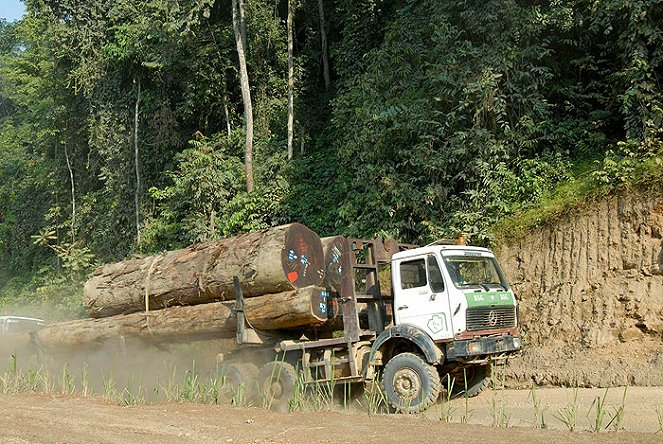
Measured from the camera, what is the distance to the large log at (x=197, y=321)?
11312 mm

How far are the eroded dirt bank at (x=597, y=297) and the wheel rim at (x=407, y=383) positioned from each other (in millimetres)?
3688

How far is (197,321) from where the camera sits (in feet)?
41.5

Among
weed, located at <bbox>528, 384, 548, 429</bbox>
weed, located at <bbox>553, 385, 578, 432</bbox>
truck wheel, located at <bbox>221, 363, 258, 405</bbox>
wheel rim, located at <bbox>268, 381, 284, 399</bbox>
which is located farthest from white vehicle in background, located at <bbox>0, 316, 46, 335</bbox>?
weed, located at <bbox>553, 385, 578, 432</bbox>

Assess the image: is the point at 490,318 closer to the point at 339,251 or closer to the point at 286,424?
the point at 339,251

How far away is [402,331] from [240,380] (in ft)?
10.4

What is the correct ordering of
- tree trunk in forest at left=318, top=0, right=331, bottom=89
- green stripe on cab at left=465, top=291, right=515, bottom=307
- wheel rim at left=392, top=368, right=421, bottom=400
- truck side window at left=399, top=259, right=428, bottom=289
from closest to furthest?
wheel rim at left=392, top=368, right=421, bottom=400, green stripe on cab at left=465, top=291, right=515, bottom=307, truck side window at left=399, top=259, right=428, bottom=289, tree trunk in forest at left=318, top=0, right=331, bottom=89

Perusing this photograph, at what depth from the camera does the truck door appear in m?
10.2

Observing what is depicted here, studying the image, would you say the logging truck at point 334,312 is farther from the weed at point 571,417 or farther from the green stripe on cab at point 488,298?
the weed at point 571,417

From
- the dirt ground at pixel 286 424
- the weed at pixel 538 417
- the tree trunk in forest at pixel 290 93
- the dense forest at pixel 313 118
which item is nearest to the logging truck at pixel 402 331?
the dirt ground at pixel 286 424

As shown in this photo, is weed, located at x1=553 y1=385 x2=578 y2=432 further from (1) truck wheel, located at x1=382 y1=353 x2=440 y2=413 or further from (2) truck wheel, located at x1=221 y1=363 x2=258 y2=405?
(2) truck wheel, located at x1=221 y1=363 x2=258 y2=405

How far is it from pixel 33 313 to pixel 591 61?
2614cm

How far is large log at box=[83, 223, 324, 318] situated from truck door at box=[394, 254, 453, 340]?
1.81m

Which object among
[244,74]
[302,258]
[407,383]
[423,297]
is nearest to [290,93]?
[244,74]

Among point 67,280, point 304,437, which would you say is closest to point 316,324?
point 304,437
